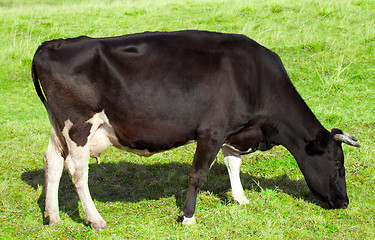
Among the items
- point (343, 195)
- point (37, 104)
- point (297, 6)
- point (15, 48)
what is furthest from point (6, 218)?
point (297, 6)

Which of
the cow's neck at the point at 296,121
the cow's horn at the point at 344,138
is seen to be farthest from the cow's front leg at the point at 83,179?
the cow's horn at the point at 344,138

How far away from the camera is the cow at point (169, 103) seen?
16.6 feet

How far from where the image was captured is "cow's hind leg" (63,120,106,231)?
5148 mm

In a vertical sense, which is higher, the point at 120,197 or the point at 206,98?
the point at 206,98

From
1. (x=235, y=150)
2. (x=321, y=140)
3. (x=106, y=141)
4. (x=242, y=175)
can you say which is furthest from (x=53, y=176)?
(x=321, y=140)

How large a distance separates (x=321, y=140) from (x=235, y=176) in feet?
3.92

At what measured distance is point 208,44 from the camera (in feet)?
17.6

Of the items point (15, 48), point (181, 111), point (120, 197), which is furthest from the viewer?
point (15, 48)

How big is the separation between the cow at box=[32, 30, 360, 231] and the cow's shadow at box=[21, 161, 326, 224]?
652 mm

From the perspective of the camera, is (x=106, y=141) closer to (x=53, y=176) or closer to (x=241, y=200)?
(x=53, y=176)

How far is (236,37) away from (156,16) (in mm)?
11737

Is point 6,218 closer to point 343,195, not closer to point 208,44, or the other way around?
point 208,44

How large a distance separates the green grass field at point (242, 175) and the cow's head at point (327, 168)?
0.21 m

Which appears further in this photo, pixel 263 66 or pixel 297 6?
pixel 297 6
